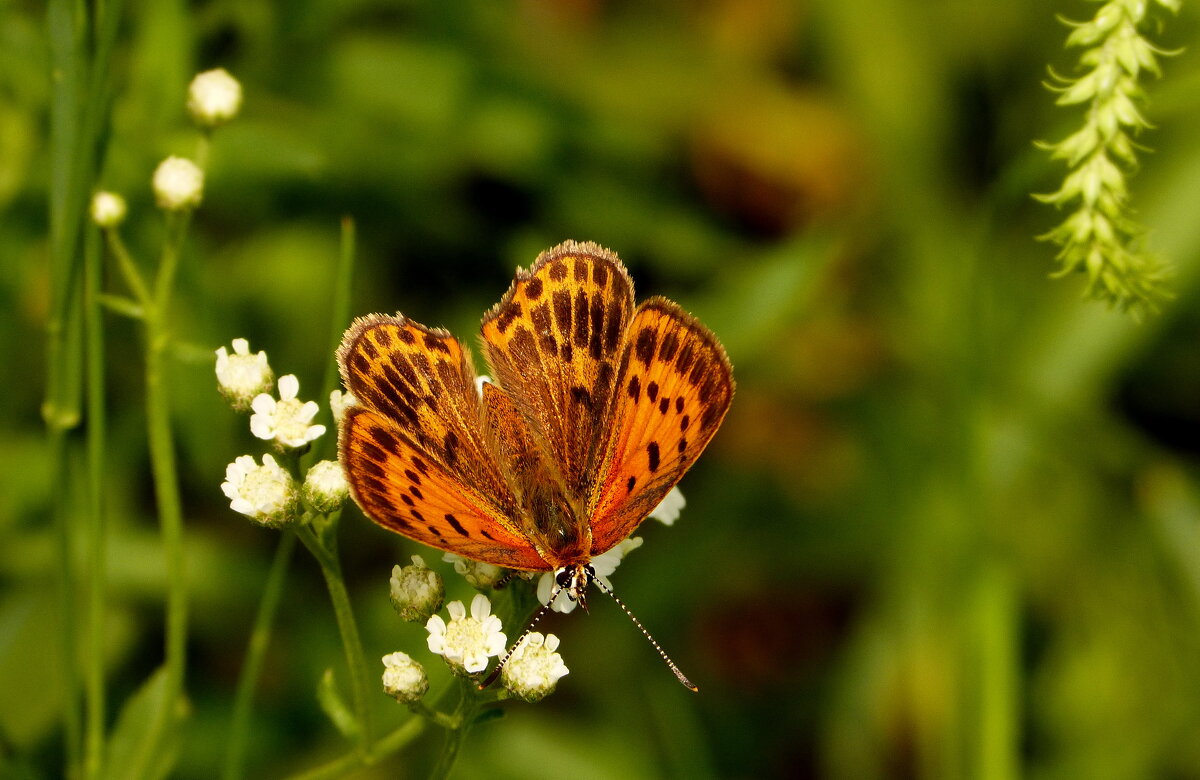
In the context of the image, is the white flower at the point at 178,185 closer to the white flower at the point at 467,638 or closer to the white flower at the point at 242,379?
the white flower at the point at 242,379

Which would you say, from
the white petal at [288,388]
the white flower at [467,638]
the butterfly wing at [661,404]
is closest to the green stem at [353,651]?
the white flower at [467,638]

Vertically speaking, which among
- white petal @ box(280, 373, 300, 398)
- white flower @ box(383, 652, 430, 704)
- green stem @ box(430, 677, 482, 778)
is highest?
white petal @ box(280, 373, 300, 398)

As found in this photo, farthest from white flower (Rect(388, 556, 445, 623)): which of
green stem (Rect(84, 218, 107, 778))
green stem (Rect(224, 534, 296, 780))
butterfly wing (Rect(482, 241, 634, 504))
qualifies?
green stem (Rect(84, 218, 107, 778))

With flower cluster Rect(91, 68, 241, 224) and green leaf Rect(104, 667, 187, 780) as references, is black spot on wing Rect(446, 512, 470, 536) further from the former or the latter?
flower cluster Rect(91, 68, 241, 224)

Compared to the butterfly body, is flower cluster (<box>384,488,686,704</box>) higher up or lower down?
lower down

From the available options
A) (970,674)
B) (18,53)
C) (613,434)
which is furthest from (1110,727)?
(18,53)

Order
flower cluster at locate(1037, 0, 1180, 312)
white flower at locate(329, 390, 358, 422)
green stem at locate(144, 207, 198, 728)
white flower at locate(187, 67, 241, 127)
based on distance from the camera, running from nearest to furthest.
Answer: flower cluster at locate(1037, 0, 1180, 312) → green stem at locate(144, 207, 198, 728) → white flower at locate(329, 390, 358, 422) → white flower at locate(187, 67, 241, 127)

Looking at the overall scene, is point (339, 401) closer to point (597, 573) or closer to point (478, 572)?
point (478, 572)
